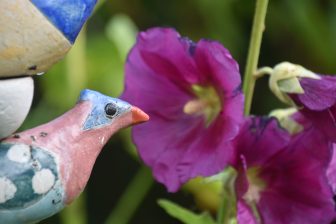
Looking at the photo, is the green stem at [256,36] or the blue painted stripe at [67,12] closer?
the blue painted stripe at [67,12]

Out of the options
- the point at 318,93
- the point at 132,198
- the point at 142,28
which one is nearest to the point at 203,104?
the point at 318,93

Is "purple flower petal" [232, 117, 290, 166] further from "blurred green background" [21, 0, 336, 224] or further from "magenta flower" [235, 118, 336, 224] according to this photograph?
"blurred green background" [21, 0, 336, 224]

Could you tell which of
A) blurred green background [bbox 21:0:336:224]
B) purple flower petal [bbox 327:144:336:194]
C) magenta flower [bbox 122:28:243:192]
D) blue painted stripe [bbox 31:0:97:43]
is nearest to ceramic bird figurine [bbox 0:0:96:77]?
blue painted stripe [bbox 31:0:97:43]

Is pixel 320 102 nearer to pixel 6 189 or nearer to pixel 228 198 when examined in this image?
pixel 228 198

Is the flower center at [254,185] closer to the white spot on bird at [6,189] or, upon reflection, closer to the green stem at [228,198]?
the green stem at [228,198]

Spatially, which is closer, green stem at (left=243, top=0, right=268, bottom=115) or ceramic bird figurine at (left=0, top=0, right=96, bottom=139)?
ceramic bird figurine at (left=0, top=0, right=96, bottom=139)

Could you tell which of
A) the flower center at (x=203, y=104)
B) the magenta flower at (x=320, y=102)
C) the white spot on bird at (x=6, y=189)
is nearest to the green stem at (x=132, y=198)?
the flower center at (x=203, y=104)
